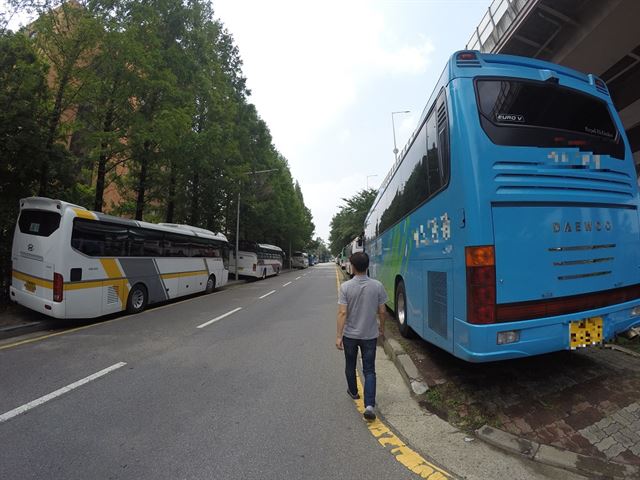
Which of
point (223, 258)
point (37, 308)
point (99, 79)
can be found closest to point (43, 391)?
point (37, 308)

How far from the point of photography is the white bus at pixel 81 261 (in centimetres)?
836

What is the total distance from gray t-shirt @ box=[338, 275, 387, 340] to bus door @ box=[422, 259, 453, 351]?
30.2 inches

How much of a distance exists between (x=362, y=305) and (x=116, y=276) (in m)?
8.71

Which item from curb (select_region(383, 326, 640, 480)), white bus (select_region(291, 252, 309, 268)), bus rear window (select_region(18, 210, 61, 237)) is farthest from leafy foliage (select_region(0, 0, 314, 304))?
white bus (select_region(291, 252, 309, 268))

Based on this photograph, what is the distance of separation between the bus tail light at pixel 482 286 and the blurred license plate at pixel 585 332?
991 millimetres

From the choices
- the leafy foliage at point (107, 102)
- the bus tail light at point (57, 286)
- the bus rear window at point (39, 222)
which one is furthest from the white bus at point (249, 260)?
the bus tail light at point (57, 286)

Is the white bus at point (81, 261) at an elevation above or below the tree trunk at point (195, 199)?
below

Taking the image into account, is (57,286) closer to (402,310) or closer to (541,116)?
(402,310)

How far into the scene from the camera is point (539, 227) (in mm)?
3664

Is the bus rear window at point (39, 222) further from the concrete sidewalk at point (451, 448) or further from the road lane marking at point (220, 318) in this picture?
the concrete sidewalk at point (451, 448)

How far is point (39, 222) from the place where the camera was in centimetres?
869

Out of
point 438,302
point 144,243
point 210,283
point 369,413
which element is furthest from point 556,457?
point 210,283

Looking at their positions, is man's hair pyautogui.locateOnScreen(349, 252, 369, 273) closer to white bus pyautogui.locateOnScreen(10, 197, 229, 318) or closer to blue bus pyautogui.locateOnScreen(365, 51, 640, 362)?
blue bus pyautogui.locateOnScreen(365, 51, 640, 362)

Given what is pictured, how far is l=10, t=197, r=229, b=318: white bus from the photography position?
27.4 ft
